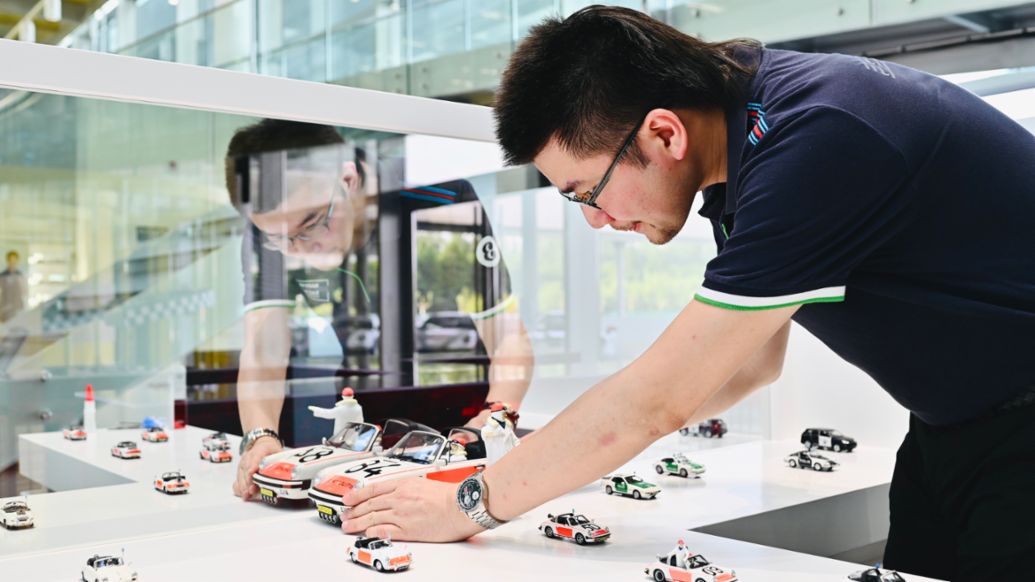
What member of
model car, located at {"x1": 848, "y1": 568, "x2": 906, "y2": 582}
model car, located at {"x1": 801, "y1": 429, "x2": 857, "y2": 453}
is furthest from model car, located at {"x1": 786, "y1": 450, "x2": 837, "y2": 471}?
model car, located at {"x1": 848, "y1": 568, "x2": 906, "y2": 582}

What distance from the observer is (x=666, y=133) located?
3.88ft

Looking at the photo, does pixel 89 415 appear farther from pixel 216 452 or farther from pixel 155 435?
pixel 216 452

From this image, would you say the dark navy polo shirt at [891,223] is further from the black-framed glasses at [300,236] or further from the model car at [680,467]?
the black-framed glasses at [300,236]

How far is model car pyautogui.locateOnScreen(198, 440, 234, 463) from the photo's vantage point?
71.1 inches

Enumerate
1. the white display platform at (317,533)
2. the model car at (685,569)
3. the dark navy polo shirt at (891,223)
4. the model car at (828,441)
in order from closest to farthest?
Answer: 1. the dark navy polo shirt at (891,223)
2. the model car at (685,569)
3. the white display platform at (317,533)
4. the model car at (828,441)

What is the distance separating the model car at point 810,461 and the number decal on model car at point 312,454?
1.06m

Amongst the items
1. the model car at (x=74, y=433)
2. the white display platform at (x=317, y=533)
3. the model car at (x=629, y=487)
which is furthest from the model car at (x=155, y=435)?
the model car at (x=629, y=487)

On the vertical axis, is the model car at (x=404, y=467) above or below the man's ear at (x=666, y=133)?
below

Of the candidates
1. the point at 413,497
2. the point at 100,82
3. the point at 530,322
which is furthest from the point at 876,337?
the point at 100,82

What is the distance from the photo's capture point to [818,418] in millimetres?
2566

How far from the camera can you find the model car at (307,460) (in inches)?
62.1

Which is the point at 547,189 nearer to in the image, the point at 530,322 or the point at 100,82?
the point at 530,322

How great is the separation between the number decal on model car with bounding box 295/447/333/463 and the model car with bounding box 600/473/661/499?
53 cm

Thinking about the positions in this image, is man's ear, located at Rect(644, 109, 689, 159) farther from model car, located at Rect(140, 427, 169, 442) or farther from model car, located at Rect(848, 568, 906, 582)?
model car, located at Rect(140, 427, 169, 442)
